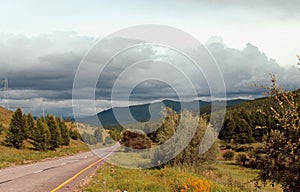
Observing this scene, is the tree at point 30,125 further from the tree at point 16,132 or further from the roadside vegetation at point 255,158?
the roadside vegetation at point 255,158

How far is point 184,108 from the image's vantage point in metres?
21.8

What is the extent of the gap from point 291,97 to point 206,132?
54.2ft

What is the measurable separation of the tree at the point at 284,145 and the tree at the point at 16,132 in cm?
6420

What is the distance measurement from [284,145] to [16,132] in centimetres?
6541

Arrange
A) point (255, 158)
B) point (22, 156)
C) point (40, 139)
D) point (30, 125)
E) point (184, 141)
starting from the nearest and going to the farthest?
1. point (255, 158)
2. point (184, 141)
3. point (22, 156)
4. point (40, 139)
5. point (30, 125)

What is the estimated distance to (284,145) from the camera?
6809mm

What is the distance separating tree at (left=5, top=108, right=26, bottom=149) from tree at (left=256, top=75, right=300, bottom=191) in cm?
6420

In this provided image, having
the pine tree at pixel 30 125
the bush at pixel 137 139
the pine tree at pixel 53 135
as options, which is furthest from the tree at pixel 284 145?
the pine tree at pixel 30 125

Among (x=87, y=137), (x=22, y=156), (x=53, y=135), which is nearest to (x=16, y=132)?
(x=53, y=135)

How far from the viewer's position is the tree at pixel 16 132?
6412cm

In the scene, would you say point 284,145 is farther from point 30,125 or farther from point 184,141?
point 30,125

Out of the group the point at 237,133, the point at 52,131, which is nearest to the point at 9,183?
the point at 52,131

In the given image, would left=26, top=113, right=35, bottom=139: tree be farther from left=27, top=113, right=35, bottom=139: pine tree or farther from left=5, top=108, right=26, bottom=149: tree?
left=5, top=108, right=26, bottom=149: tree

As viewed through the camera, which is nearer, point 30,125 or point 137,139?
point 137,139
